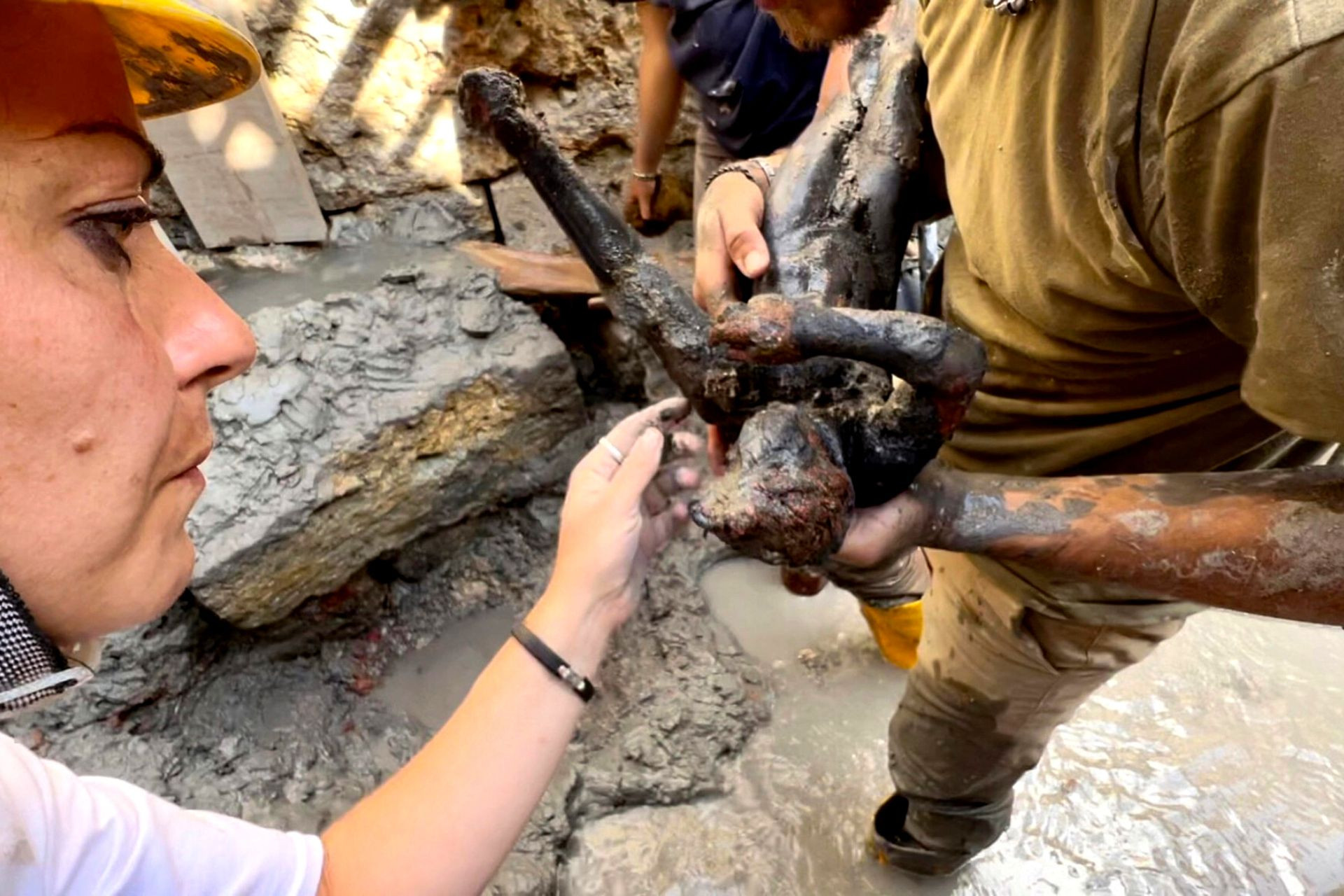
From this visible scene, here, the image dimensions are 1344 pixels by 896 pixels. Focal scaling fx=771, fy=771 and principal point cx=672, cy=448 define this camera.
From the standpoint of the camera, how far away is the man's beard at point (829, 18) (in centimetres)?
111

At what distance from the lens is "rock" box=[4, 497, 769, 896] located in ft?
6.13

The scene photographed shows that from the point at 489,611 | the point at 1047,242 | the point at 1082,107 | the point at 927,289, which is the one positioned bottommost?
the point at 489,611

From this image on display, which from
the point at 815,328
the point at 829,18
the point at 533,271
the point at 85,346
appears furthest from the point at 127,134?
the point at 533,271

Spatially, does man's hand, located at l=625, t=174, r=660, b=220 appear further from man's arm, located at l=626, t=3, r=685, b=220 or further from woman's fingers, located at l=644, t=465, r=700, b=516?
woman's fingers, located at l=644, t=465, r=700, b=516

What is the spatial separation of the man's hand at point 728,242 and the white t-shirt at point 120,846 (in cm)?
99

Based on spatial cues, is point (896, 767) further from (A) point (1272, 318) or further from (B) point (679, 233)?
(B) point (679, 233)

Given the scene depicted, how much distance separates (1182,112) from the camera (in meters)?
0.57

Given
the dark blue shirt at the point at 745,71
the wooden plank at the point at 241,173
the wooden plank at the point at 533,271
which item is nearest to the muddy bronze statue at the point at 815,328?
the dark blue shirt at the point at 745,71

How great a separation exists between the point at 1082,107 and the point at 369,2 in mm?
2351

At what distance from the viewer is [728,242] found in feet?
4.29

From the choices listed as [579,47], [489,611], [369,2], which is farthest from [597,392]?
[369,2]

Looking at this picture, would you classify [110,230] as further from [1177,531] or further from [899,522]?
[1177,531]

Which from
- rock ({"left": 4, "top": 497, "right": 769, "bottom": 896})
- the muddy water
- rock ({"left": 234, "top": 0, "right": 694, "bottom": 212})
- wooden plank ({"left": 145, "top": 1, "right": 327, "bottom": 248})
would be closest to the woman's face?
rock ({"left": 4, "top": 497, "right": 769, "bottom": 896})

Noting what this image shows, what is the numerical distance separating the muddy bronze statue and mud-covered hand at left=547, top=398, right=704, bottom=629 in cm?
18
